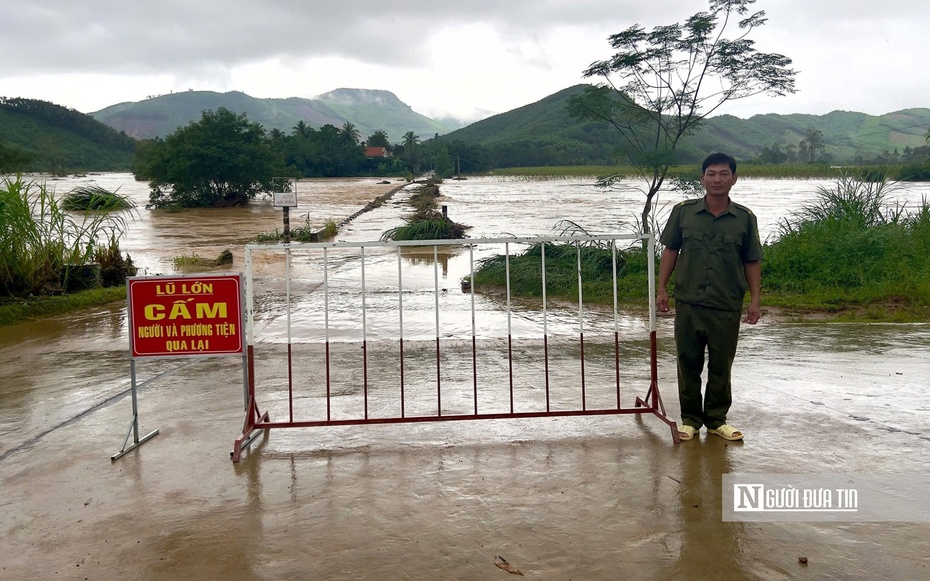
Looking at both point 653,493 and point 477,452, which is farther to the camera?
point 477,452

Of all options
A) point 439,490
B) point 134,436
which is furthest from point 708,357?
point 134,436

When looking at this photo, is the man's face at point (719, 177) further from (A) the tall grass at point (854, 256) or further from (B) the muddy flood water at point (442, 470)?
(A) the tall grass at point (854, 256)

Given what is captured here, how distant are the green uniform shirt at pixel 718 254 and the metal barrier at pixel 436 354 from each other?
0.59m

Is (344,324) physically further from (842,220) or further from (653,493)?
(842,220)

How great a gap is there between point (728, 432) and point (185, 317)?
149 inches

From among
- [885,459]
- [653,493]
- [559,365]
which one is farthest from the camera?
[559,365]

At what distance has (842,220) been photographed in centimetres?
1302

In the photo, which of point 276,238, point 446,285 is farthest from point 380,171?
point 446,285

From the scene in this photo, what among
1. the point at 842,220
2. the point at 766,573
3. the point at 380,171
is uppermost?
the point at 380,171

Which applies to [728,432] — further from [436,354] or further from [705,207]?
[436,354]

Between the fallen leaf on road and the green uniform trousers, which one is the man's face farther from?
the fallen leaf on road

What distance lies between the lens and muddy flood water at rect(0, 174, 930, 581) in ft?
10.9

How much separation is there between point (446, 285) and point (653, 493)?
9.58m

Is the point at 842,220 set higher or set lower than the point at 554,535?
higher
